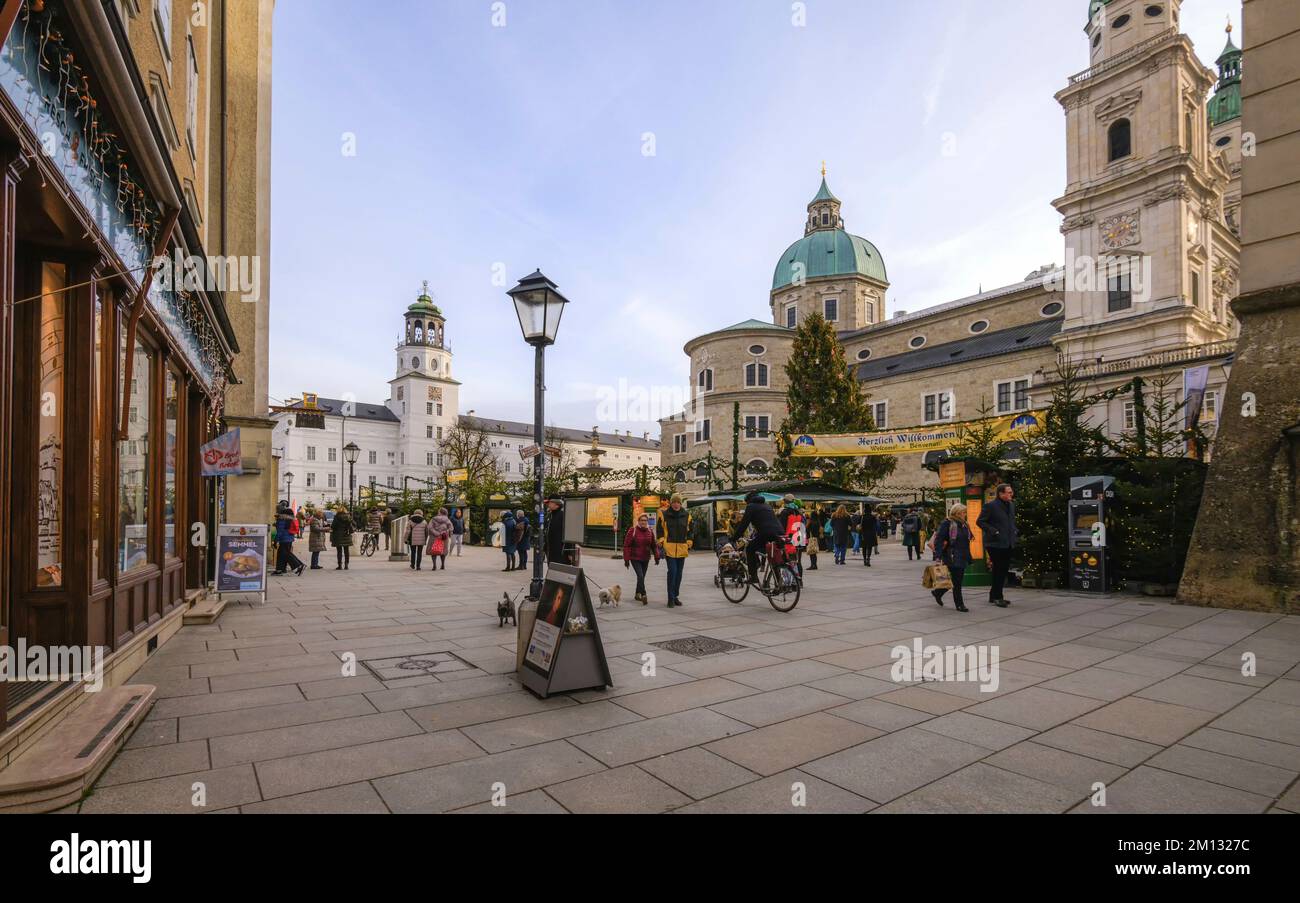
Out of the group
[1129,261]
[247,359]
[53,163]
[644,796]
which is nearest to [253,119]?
[247,359]

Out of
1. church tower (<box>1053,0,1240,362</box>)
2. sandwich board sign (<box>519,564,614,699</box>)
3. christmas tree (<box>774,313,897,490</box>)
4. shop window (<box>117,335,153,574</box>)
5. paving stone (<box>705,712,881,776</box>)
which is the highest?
church tower (<box>1053,0,1240,362</box>)

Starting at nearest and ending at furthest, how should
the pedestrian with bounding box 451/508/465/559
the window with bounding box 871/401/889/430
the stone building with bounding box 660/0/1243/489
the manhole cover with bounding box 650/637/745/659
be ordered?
the manhole cover with bounding box 650/637/745/659
the pedestrian with bounding box 451/508/465/559
the stone building with bounding box 660/0/1243/489
the window with bounding box 871/401/889/430

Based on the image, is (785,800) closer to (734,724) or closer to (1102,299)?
(734,724)

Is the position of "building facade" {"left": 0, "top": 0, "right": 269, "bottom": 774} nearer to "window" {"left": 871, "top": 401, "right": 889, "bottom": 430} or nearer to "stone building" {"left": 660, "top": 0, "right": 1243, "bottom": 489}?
"stone building" {"left": 660, "top": 0, "right": 1243, "bottom": 489}

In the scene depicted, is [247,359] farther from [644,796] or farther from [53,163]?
[644,796]

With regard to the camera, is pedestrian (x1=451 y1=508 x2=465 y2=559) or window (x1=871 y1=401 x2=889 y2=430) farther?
window (x1=871 y1=401 x2=889 y2=430)

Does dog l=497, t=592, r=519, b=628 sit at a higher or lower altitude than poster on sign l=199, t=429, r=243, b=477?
lower

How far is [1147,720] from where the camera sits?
537 cm

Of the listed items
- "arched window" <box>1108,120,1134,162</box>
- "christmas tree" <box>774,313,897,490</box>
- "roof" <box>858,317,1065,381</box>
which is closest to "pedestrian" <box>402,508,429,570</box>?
"christmas tree" <box>774,313,897,490</box>

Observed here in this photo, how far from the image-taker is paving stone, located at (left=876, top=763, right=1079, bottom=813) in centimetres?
384

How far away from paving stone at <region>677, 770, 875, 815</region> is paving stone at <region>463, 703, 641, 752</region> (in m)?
1.46
